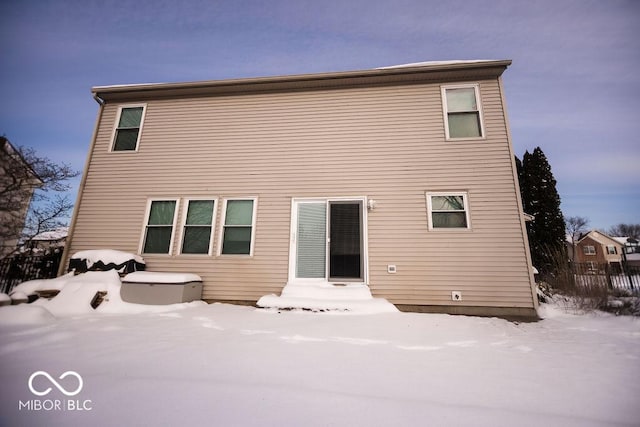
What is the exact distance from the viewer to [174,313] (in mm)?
4535

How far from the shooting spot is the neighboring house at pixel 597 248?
38469mm

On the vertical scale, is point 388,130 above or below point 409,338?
above

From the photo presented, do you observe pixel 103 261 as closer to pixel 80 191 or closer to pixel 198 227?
pixel 198 227

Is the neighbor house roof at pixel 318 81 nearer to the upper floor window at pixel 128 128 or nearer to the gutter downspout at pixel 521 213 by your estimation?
the upper floor window at pixel 128 128

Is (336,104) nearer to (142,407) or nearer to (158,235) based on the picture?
(158,235)

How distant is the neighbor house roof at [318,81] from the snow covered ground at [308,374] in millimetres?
6159

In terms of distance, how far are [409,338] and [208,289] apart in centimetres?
475

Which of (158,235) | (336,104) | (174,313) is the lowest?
(174,313)

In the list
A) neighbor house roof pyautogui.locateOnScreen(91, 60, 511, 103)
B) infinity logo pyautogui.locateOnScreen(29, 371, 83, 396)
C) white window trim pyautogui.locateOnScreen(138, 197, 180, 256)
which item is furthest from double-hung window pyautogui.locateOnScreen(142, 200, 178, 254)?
infinity logo pyautogui.locateOnScreen(29, 371, 83, 396)

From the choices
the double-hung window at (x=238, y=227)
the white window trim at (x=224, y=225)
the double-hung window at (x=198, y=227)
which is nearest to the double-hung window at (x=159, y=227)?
the double-hung window at (x=198, y=227)

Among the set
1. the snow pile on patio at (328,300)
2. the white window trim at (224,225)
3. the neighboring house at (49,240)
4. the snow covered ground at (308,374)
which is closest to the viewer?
the snow covered ground at (308,374)

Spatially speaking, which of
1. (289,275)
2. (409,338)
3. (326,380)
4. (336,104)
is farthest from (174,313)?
(336,104)

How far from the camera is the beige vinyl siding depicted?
549cm

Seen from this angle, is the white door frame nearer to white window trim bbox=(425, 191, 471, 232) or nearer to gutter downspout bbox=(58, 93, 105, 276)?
white window trim bbox=(425, 191, 471, 232)
